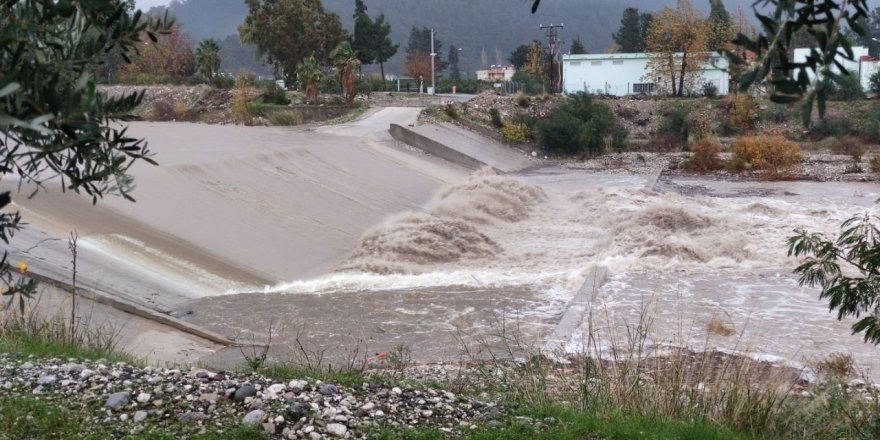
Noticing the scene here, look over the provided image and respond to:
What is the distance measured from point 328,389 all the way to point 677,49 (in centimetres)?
5302

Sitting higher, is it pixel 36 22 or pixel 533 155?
pixel 36 22

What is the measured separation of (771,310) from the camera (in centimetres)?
1295

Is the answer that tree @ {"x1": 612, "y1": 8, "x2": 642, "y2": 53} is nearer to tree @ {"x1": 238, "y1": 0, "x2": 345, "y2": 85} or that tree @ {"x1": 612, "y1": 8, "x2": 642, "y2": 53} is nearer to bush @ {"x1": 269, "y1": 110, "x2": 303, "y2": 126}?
tree @ {"x1": 238, "y1": 0, "x2": 345, "y2": 85}

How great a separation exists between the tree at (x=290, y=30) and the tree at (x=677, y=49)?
2012 cm

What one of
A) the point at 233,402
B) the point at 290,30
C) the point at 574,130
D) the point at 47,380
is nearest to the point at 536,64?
the point at 290,30

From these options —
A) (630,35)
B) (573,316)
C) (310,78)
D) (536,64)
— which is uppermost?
(630,35)

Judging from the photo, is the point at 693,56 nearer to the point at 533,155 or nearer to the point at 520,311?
the point at 533,155

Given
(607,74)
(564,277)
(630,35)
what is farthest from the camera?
(630,35)

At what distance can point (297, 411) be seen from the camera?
5219mm

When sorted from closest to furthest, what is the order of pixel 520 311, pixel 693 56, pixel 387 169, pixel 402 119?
pixel 520 311, pixel 387 169, pixel 402 119, pixel 693 56

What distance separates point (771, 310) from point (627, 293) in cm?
228

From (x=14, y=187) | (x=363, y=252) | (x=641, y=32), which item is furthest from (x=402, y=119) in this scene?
(x=641, y=32)

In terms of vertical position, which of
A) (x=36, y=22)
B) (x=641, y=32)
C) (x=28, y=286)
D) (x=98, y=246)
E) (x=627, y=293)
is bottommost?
(x=627, y=293)

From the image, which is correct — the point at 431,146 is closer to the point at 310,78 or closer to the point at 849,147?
the point at 310,78
